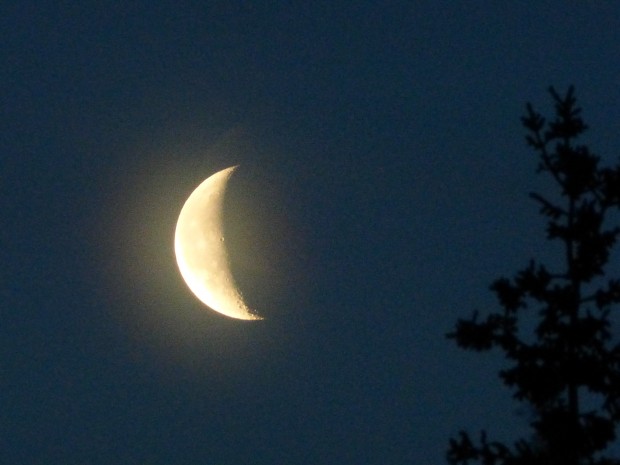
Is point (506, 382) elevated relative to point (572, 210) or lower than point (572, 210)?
lower

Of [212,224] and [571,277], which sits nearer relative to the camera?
[571,277]

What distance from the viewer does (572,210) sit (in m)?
23.0

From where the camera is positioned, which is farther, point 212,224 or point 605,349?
point 212,224

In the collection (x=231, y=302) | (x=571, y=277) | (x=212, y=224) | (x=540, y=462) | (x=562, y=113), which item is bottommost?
(x=540, y=462)

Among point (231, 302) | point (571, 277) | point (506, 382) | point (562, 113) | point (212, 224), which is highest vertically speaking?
point (212, 224)

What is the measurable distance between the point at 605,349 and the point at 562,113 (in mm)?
4385

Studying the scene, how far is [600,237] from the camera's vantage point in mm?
22688

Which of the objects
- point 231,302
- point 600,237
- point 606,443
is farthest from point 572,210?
point 231,302

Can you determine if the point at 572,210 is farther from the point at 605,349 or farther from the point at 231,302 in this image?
the point at 231,302

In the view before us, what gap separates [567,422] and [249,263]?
106 feet

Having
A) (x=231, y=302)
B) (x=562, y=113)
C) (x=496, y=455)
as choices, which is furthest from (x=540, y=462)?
(x=231, y=302)

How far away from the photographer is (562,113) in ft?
74.8

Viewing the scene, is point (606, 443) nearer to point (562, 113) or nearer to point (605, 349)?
point (605, 349)

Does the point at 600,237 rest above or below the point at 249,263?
below
